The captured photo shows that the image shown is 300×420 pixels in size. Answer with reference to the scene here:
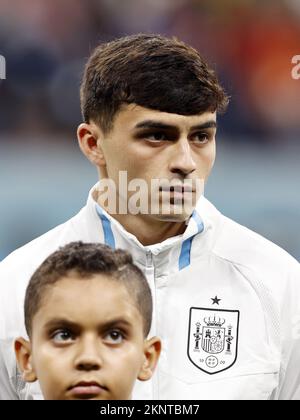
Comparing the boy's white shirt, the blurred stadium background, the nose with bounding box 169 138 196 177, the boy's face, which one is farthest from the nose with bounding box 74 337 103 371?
the blurred stadium background

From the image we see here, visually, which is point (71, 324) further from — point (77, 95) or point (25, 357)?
point (77, 95)

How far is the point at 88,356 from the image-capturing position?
72.3 inches

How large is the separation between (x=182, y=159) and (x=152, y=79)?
23 centimetres

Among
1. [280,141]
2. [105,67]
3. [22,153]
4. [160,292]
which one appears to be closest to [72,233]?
[160,292]

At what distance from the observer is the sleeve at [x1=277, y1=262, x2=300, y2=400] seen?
7.80 ft

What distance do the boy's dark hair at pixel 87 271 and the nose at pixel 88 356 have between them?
16 centimetres

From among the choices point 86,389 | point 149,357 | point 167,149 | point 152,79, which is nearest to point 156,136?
point 167,149

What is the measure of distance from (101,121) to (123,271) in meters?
0.59

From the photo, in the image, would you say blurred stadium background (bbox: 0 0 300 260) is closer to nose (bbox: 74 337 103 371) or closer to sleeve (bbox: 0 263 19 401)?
sleeve (bbox: 0 263 19 401)

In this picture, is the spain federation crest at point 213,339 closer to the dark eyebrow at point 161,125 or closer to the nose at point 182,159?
the nose at point 182,159

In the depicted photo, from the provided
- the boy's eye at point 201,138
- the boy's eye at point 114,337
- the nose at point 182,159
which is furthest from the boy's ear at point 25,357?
the boy's eye at point 201,138

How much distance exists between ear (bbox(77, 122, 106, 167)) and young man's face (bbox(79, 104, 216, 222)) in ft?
0.29

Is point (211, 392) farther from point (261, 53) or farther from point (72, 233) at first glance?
point (261, 53)

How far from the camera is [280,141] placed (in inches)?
165
